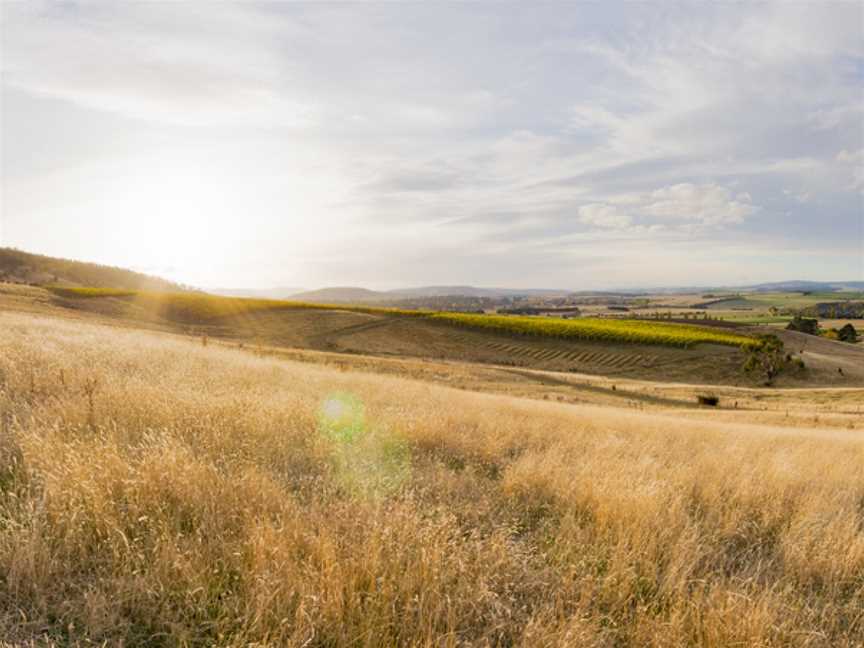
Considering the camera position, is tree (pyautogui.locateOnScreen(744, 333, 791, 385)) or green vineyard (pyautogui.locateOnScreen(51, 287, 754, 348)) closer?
tree (pyautogui.locateOnScreen(744, 333, 791, 385))

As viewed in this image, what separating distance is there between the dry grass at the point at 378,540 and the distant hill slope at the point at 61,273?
326ft

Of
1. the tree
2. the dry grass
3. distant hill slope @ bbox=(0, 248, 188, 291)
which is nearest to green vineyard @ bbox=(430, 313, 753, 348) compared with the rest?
the tree

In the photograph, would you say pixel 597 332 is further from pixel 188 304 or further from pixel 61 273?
pixel 61 273

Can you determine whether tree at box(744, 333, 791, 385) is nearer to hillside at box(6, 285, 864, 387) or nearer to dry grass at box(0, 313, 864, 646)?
hillside at box(6, 285, 864, 387)

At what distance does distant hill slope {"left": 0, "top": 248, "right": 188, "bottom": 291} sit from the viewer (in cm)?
8962

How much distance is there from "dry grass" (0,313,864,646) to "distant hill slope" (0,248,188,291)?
99.5 meters

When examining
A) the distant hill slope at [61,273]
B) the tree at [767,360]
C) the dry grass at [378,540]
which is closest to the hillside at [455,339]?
the tree at [767,360]

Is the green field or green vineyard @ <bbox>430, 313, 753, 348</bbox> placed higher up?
the green field

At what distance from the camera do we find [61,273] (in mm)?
98188

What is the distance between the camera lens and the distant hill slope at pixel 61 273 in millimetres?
89625

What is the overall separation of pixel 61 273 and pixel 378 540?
122412 mm

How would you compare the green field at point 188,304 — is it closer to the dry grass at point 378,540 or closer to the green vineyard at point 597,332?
the green vineyard at point 597,332

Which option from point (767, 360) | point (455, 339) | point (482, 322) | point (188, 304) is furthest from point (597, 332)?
point (188, 304)

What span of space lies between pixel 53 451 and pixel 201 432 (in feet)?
4.72
